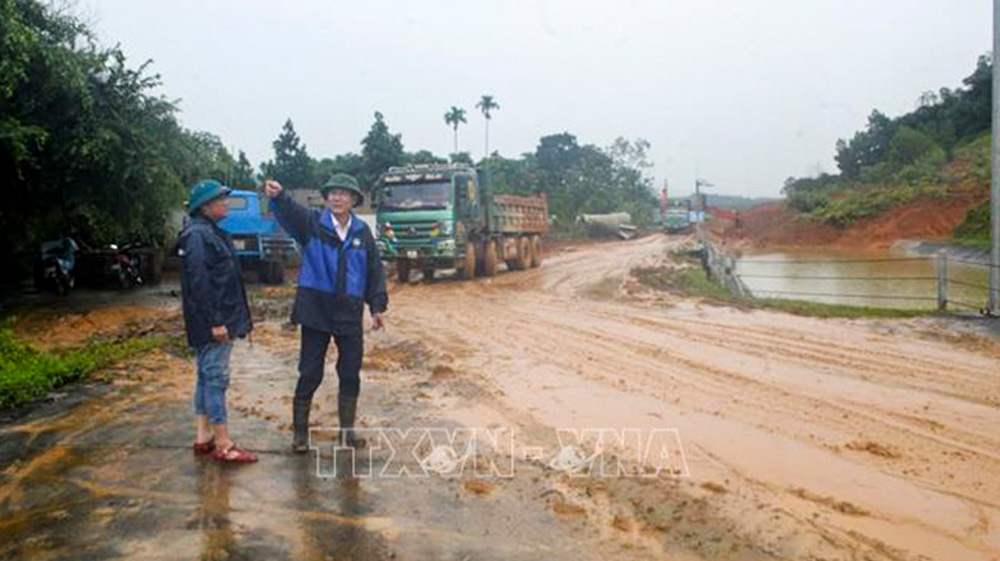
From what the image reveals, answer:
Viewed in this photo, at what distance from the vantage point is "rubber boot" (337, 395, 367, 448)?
16.8 ft

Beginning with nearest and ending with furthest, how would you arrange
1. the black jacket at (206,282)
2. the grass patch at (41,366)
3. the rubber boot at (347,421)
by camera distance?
the black jacket at (206,282) < the rubber boot at (347,421) < the grass patch at (41,366)

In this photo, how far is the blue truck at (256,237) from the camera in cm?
1875

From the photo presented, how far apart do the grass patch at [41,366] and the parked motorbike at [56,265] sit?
8135 mm

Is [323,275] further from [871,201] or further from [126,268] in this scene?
[871,201]

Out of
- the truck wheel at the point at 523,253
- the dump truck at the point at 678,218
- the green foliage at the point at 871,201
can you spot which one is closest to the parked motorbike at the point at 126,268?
the truck wheel at the point at 523,253

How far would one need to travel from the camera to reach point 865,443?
17.1 ft

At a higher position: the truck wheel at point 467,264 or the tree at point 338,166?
the tree at point 338,166

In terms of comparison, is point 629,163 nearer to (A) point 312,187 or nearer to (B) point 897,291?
(A) point 312,187

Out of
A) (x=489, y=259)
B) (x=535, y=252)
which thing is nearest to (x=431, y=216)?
(x=489, y=259)

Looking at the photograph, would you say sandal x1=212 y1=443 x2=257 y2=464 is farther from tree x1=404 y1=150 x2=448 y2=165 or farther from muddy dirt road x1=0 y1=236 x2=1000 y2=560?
tree x1=404 y1=150 x2=448 y2=165

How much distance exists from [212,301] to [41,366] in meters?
3.69

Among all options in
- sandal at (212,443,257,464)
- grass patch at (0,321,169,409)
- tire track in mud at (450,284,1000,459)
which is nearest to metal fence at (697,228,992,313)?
tire track in mud at (450,284,1000,459)

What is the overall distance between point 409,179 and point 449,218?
1.37m

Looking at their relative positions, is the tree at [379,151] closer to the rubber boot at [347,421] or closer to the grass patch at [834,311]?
the grass patch at [834,311]
